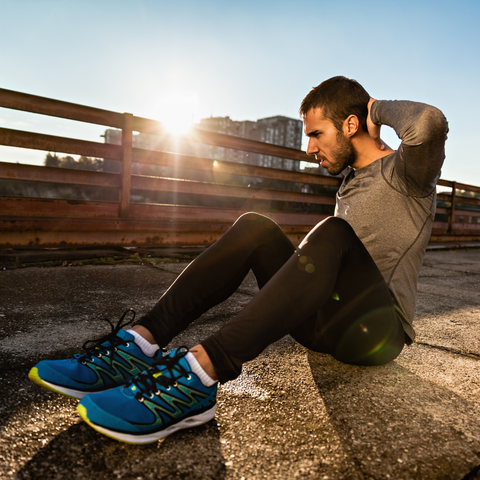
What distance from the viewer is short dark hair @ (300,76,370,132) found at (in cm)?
163

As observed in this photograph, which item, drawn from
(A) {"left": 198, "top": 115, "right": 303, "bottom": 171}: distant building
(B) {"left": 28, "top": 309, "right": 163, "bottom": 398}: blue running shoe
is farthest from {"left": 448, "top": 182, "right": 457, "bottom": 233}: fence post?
(A) {"left": 198, "top": 115, "right": 303, "bottom": 171}: distant building

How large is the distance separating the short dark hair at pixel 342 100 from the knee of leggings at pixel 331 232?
60 centimetres

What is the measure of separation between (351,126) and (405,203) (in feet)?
1.45

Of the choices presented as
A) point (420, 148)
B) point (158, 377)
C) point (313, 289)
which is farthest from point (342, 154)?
point (158, 377)

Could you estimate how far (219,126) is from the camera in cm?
7188

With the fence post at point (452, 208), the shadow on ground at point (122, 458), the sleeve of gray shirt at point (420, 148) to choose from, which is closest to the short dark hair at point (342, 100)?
the sleeve of gray shirt at point (420, 148)

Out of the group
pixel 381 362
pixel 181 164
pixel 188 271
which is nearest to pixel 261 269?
pixel 188 271

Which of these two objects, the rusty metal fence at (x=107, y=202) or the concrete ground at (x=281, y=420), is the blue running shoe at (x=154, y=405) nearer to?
the concrete ground at (x=281, y=420)

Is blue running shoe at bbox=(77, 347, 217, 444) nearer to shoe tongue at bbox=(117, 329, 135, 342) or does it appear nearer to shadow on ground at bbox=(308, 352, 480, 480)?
shoe tongue at bbox=(117, 329, 135, 342)

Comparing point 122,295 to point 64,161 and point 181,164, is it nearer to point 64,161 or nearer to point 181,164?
point 181,164

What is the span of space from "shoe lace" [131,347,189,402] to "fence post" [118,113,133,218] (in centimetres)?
304

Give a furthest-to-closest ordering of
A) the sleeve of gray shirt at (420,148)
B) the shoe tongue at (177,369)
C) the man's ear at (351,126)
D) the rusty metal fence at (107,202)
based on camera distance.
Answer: the rusty metal fence at (107,202), the man's ear at (351,126), the sleeve of gray shirt at (420,148), the shoe tongue at (177,369)

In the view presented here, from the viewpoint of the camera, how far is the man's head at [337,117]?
163 centimetres

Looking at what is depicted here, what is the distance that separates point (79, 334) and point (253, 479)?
1.07 metres
